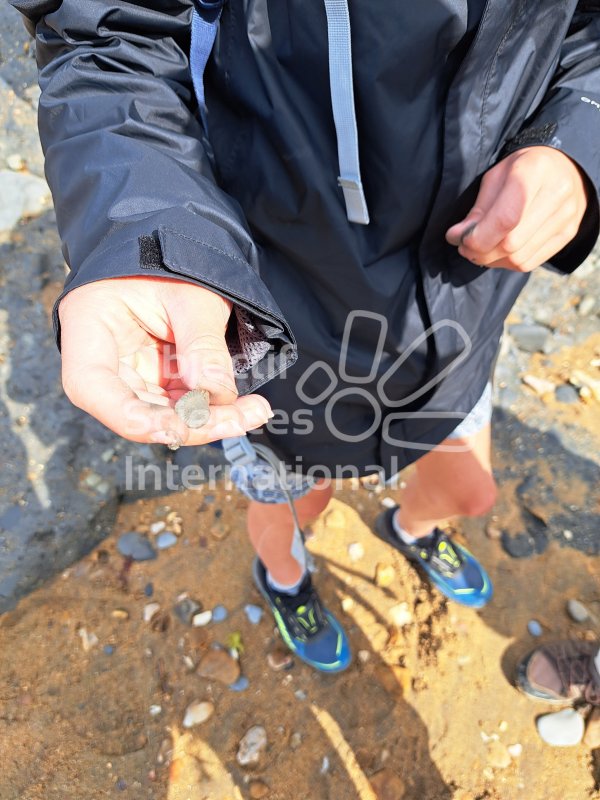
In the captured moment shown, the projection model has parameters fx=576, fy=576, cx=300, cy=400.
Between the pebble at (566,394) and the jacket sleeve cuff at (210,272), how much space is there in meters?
2.51

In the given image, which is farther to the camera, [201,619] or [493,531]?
[493,531]

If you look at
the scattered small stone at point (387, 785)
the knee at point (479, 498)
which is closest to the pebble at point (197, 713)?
the scattered small stone at point (387, 785)

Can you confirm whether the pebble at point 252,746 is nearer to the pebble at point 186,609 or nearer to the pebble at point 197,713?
the pebble at point 197,713

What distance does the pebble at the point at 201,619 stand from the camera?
8.40 ft

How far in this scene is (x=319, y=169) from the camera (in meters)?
1.26

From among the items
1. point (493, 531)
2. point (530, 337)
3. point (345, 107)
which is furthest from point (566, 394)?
point (345, 107)

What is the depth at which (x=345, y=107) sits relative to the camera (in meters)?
→ 1.16

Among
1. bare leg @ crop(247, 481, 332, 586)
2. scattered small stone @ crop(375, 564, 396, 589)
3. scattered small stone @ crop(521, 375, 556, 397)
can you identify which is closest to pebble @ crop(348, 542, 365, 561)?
scattered small stone @ crop(375, 564, 396, 589)

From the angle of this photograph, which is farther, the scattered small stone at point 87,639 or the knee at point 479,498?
the scattered small stone at point 87,639

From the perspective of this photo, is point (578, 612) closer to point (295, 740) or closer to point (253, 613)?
point (295, 740)

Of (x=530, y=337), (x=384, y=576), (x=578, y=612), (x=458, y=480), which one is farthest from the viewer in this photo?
(x=530, y=337)

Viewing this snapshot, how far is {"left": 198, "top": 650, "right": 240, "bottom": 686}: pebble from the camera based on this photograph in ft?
7.89

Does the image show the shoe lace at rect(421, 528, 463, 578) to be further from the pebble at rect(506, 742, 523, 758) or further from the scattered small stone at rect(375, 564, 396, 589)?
the pebble at rect(506, 742, 523, 758)

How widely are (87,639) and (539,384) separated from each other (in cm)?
263
